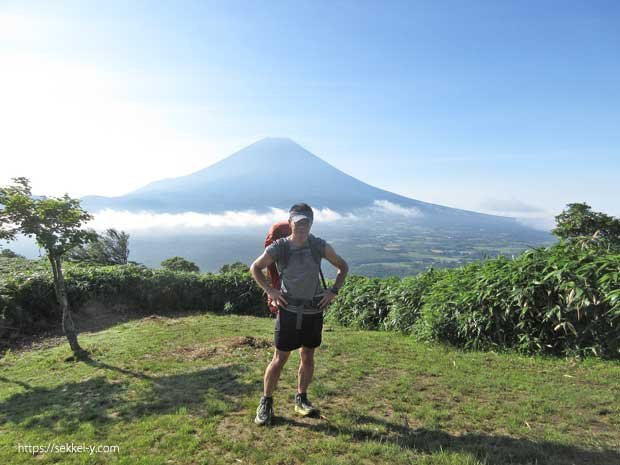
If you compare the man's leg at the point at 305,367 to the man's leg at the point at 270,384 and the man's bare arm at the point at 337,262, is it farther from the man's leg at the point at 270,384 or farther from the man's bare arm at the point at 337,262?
the man's bare arm at the point at 337,262

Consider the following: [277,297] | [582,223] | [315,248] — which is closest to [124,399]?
[277,297]

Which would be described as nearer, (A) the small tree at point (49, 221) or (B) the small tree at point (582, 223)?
(A) the small tree at point (49, 221)

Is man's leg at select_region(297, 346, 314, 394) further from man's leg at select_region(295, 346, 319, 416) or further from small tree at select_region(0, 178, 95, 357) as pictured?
small tree at select_region(0, 178, 95, 357)

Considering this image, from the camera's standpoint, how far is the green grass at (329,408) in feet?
9.58

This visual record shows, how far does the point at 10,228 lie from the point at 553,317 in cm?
828

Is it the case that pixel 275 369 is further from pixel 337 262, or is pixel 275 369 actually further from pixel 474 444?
pixel 474 444

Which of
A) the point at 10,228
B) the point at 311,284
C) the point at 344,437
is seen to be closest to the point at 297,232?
the point at 311,284

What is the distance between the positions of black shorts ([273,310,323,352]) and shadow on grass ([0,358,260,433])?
42.8 inches

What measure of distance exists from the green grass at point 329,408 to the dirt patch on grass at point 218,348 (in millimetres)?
40

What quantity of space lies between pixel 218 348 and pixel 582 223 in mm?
17801

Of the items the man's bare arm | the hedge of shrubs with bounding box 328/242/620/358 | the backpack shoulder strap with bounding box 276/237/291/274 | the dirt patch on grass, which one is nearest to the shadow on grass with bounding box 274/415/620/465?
the man's bare arm

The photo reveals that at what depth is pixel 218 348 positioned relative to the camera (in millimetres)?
6023

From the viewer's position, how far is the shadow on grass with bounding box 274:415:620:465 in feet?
9.07

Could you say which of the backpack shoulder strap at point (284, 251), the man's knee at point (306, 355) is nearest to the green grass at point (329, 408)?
the man's knee at point (306, 355)
